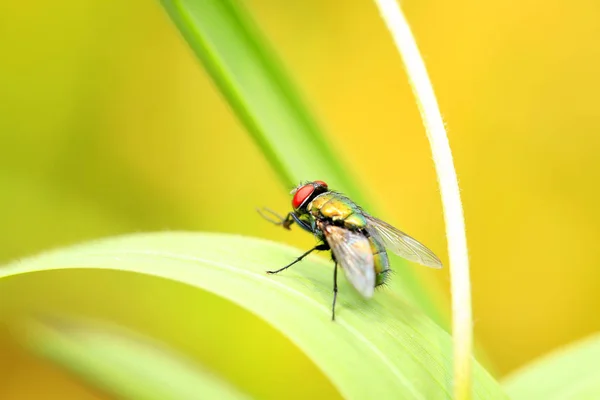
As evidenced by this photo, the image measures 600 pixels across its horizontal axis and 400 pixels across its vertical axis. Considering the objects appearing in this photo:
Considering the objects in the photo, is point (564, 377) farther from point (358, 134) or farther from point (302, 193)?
point (358, 134)

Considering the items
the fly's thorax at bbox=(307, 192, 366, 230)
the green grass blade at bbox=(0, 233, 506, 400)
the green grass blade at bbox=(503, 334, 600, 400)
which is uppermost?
the fly's thorax at bbox=(307, 192, 366, 230)

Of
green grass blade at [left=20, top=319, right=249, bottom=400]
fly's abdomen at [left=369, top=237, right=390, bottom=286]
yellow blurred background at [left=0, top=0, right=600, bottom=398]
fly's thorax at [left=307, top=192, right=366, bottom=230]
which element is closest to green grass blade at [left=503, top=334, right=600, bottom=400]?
fly's abdomen at [left=369, top=237, right=390, bottom=286]

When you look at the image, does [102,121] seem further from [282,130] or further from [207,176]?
[282,130]

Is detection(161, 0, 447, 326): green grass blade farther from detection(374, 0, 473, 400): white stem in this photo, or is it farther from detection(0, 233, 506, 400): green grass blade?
detection(374, 0, 473, 400): white stem

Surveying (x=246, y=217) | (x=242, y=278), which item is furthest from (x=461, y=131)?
(x=242, y=278)

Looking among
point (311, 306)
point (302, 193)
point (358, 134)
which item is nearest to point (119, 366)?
point (302, 193)

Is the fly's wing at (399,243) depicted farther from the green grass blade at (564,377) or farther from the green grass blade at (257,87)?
the green grass blade at (564,377)

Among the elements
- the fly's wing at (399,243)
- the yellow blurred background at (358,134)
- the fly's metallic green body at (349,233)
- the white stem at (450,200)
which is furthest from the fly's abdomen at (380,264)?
the yellow blurred background at (358,134)
